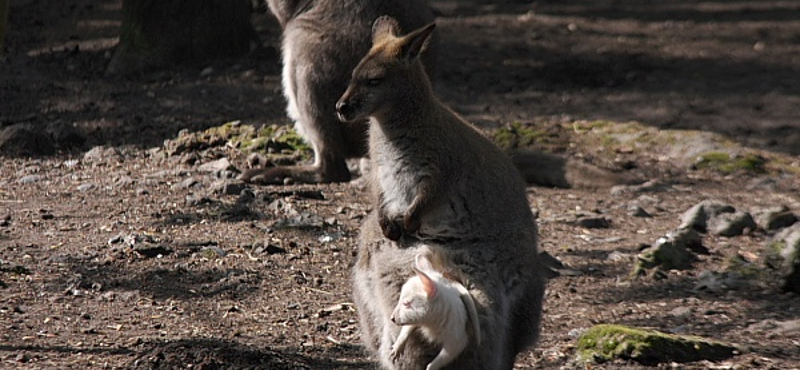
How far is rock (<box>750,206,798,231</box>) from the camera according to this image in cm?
630

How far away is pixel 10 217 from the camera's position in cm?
669

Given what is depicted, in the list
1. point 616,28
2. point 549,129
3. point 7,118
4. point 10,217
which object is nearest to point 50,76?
point 7,118

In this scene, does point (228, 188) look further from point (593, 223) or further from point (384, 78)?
point (384, 78)

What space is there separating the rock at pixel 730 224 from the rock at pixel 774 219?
56 millimetres

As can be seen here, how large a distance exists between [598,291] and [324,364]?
1571mm

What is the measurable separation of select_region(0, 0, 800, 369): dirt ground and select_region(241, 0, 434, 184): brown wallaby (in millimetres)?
174

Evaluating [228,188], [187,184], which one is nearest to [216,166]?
[187,184]

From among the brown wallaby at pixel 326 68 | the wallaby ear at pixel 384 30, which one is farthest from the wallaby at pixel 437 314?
the brown wallaby at pixel 326 68

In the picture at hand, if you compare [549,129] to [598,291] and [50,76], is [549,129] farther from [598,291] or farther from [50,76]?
[50,76]

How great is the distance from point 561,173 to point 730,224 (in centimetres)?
136

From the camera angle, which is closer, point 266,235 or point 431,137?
point 431,137

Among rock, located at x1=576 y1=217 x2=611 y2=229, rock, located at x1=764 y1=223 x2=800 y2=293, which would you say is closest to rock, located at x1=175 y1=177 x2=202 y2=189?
rock, located at x1=576 y1=217 x2=611 y2=229

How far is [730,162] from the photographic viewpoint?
7.57 m

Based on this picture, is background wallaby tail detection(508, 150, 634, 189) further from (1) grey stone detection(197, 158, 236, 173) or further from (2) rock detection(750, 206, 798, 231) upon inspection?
(1) grey stone detection(197, 158, 236, 173)
